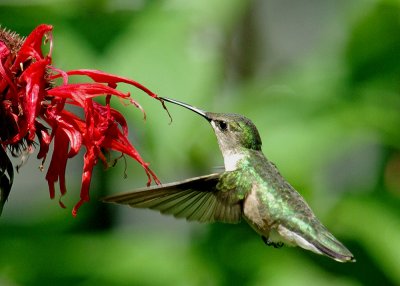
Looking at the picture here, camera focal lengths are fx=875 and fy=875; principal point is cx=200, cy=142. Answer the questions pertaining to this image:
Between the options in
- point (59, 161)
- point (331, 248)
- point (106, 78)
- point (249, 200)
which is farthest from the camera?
point (249, 200)

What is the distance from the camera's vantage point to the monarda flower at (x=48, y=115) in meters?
1.70

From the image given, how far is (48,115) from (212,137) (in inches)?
44.3

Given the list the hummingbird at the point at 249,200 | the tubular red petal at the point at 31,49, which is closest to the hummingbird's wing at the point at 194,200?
the hummingbird at the point at 249,200

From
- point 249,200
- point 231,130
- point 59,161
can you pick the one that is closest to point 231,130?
point 231,130

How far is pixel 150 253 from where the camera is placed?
2.87 metres

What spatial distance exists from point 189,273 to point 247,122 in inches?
27.7

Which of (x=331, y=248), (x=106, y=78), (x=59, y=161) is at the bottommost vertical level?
(x=331, y=248)

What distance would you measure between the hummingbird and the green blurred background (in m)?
0.38

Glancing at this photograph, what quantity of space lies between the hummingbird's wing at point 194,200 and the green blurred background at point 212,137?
19.4 inches

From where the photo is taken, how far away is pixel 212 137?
2840mm

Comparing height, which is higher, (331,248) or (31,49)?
(31,49)

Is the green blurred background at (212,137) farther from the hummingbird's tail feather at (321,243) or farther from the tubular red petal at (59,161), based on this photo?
the tubular red petal at (59,161)

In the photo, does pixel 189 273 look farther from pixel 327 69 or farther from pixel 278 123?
pixel 327 69

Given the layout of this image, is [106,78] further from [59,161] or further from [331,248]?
[331,248]
